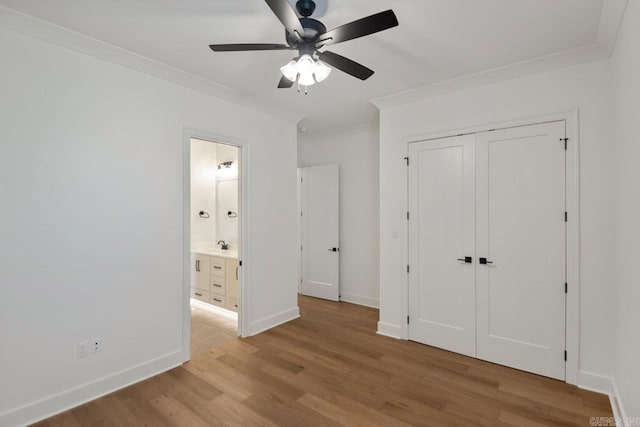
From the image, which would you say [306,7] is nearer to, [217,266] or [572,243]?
[572,243]

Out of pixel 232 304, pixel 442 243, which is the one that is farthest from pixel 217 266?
pixel 442 243

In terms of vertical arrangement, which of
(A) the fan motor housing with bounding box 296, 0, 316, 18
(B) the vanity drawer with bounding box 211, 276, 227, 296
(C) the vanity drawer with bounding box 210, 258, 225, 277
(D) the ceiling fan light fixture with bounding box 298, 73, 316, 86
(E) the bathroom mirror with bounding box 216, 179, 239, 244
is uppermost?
(A) the fan motor housing with bounding box 296, 0, 316, 18

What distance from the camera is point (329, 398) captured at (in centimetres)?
233

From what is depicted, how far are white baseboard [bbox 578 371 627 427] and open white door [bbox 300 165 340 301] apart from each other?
10.1ft

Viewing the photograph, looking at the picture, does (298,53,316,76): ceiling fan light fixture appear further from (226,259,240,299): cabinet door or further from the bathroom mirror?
the bathroom mirror

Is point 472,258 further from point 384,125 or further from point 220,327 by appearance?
point 220,327

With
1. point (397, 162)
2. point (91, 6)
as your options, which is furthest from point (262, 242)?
point (91, 6)

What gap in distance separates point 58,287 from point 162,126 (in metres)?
1.54

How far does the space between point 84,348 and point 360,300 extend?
3506 millimetres

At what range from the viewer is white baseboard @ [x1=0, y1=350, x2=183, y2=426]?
78.8 inches

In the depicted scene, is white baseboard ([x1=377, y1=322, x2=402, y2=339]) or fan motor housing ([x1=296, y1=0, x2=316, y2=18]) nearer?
fan motor housing ([x1=296, y1=0, x2=316, y2=18])

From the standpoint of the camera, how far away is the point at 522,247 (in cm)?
274

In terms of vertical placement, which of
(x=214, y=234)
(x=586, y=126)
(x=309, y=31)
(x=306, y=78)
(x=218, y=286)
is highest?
(x=309, y=31)

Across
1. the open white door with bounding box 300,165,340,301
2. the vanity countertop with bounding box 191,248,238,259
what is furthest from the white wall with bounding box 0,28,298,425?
the open white door with bounding box 300,165,340,301
